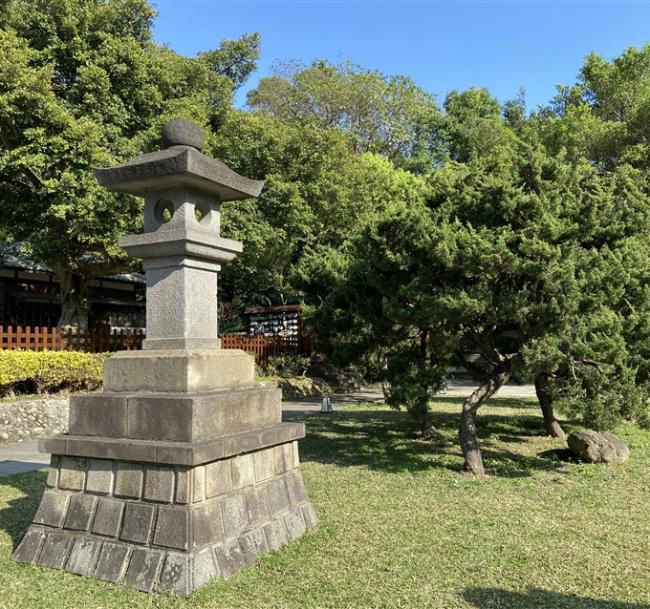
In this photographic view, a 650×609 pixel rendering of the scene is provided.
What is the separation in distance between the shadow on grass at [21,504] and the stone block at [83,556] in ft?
2.68

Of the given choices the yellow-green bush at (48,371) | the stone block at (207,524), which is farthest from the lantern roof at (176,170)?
the yellow-green bush at (48,371)

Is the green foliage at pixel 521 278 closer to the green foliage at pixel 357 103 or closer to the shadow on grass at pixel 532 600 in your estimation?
the shadow on grass at pixel 532 600

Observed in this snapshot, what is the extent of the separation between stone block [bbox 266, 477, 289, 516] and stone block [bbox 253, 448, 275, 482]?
0.09 m

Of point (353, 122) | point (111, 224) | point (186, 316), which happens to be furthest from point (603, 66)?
point (186, 316)

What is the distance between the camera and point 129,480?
13.6ft

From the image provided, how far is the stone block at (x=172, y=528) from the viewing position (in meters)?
3.82

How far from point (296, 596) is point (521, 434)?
7.67 m

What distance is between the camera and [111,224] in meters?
11.8

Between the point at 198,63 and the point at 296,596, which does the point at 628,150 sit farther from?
the point at 296,596

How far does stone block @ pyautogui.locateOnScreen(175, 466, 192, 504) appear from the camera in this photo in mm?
3875

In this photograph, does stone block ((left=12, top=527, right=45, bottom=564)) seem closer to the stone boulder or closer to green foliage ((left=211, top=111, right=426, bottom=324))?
the stone boulder

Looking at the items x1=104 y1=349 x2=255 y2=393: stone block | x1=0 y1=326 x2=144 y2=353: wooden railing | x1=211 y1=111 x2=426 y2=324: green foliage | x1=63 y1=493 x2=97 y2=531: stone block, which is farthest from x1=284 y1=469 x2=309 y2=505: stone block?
x1=0 y1=326 x2=144 y2=353: wooden railing

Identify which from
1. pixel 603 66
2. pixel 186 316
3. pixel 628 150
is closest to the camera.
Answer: pixel 186 316

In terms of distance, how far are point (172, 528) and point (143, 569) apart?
36 centimetres
